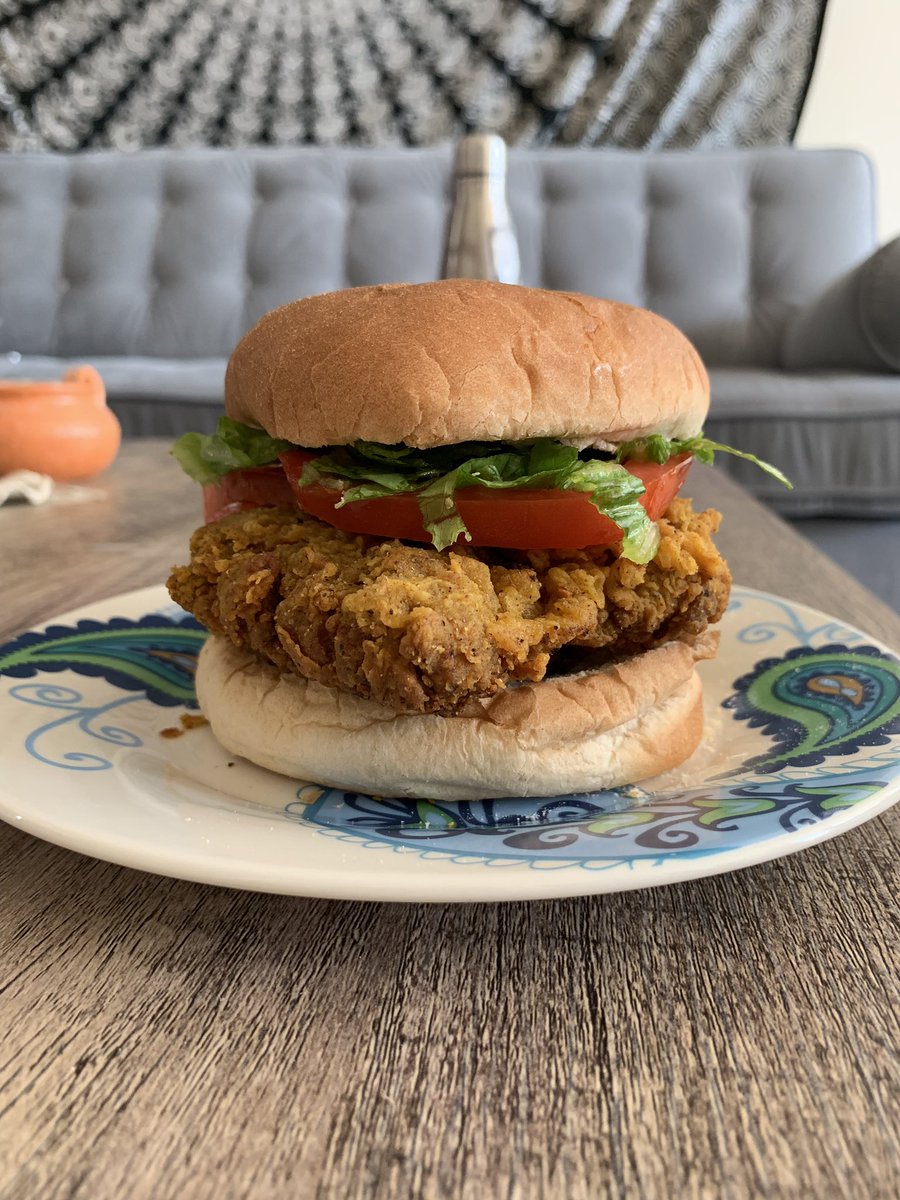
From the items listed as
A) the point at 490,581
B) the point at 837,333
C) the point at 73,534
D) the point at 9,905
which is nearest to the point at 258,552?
the point at 490,581

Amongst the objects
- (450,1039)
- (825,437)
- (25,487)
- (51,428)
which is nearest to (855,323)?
(825,437)

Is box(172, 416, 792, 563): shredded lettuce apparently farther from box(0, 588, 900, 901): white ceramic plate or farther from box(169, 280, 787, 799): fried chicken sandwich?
box(0, 588, 900, 901): white ceramic plate

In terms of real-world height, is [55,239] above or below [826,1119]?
below

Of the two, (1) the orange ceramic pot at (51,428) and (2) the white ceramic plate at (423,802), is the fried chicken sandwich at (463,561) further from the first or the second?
(1) the orange ceramic pot at (51,428)

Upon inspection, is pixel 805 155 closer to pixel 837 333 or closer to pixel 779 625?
pixel 837 333

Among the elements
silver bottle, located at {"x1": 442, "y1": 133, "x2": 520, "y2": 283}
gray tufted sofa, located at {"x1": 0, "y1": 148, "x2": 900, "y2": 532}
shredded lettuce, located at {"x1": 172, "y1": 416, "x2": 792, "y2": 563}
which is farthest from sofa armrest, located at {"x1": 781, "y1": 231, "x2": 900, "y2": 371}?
shredded lettuce, located at {"x1": 172, "y1": 416, "x2": 792, "y2": 563}

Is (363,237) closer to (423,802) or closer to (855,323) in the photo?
(855,323)
